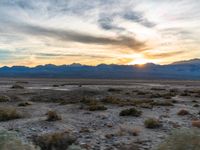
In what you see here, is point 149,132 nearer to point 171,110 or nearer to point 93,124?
point 93,124

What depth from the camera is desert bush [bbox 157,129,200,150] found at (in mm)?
12008

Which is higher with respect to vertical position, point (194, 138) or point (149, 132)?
point (194, 138)

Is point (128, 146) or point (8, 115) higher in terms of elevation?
point (8, 115)

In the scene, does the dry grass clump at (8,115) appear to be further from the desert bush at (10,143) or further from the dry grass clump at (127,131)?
the desert bush at (10,143)

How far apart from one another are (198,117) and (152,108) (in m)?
5.59

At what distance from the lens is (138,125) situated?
23562 millimetres

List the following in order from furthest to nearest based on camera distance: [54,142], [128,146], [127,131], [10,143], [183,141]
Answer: [127,131], [128,146], [54,142], [183,141], [10,143]

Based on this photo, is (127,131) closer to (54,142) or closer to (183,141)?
(54,142)

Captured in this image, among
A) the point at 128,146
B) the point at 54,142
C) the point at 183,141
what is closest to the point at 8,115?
the point at 54,142

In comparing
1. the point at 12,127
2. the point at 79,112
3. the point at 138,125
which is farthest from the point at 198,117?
the point at 12,127

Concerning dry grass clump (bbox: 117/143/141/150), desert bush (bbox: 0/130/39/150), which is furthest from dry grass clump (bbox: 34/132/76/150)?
desert bush (bbox: 0/130/39/150)

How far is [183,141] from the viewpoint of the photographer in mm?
12148

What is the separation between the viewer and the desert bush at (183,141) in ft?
39.4

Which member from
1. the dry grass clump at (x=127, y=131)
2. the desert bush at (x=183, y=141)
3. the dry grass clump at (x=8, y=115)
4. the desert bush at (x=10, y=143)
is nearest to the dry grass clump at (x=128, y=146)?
the dry grass clump at (x=127, y=131)
